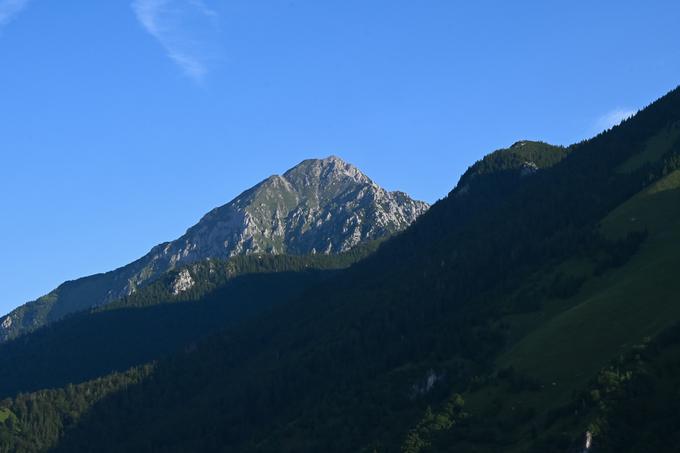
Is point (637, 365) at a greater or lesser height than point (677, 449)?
greater

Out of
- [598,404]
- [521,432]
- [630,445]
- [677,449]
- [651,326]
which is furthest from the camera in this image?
[651,326]

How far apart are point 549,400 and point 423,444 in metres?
27.3

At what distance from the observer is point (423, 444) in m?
199

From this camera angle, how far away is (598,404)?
169625 mm

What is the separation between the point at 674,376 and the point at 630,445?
1946 centimetres

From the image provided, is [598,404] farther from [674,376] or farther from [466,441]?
[466,441]

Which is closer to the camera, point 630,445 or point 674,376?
point 630,445

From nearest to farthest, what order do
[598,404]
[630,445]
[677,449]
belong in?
[677,449] < [630,445] < [598,404]

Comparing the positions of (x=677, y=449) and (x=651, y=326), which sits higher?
(x=651, y=326)

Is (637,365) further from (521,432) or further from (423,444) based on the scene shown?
(423,444)

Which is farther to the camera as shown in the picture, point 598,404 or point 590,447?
point 598,404

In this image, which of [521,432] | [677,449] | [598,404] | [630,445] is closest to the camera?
[677,449]

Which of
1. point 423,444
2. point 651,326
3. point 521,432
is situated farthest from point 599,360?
point 423,444

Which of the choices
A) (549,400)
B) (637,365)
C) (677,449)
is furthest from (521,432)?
(677,449)
